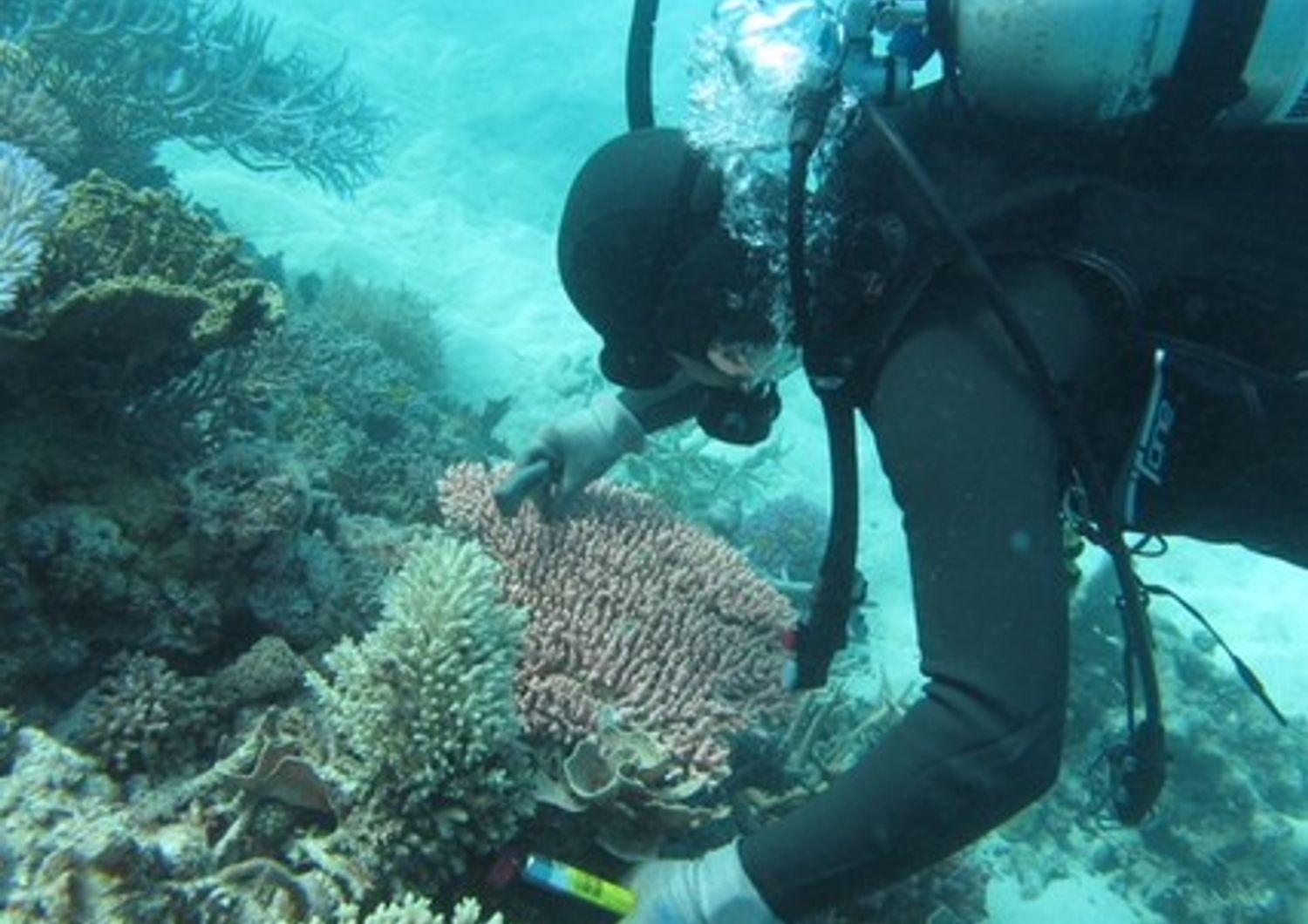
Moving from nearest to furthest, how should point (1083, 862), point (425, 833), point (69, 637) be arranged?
point (425, 833) < point (69, 637) < point (1083, 862)

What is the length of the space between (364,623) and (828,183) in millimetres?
2574

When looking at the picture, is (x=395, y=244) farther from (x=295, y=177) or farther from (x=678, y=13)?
(x=678, y=13)

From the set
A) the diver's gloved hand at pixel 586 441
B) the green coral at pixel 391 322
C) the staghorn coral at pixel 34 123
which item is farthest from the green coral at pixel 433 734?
the green coral at pixel 391 322

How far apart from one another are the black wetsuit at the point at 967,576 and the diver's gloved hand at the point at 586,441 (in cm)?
200

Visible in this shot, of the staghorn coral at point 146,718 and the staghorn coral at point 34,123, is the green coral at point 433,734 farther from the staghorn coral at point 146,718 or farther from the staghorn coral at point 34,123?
the staghorn coral at point 34,123

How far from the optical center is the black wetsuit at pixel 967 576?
6.97 ft

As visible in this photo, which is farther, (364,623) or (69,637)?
(364,623)

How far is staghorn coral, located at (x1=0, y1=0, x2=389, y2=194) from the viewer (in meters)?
8.93

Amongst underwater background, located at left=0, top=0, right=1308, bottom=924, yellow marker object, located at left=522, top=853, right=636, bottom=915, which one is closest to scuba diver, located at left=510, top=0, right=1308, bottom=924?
yellow marker object, located at left=522, top=853, right=636, bottom=915

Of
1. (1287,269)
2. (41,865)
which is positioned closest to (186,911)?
(41,865)

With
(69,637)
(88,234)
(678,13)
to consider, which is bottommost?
(69,637)

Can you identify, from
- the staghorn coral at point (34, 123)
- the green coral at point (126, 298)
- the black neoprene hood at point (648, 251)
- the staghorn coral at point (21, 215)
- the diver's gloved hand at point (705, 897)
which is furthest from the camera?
the staghorn coral at point (34, 123)

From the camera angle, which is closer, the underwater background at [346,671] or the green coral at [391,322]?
the underwater background at [346,671]

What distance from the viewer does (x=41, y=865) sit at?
7.36 ft
